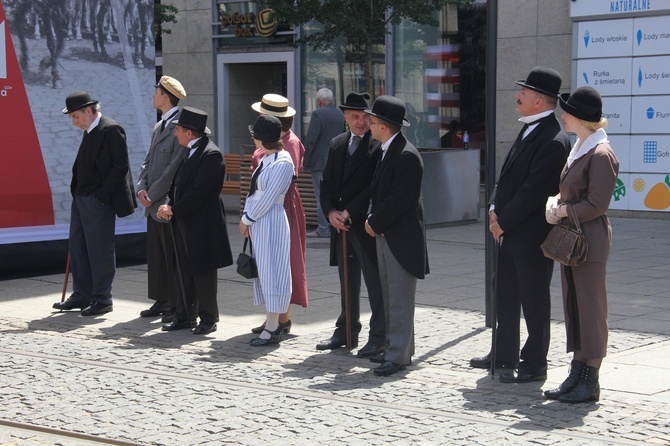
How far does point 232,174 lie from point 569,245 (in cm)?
1458

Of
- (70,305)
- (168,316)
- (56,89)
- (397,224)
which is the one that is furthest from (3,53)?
(397,224)

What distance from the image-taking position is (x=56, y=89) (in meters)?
12.2

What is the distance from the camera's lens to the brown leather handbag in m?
6.64

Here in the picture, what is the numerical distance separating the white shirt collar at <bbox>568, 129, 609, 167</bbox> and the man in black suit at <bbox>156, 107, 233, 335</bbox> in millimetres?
3227

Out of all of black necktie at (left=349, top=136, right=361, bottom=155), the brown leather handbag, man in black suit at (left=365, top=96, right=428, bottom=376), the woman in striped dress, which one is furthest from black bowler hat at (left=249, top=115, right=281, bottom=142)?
the brown leather handbag

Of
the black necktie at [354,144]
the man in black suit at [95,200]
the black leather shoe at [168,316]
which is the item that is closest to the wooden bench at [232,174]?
the man in black suit at [95,200]

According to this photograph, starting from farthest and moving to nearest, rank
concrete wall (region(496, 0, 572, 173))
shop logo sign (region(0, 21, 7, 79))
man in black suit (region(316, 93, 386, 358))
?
concrete wall (region(496, 0, 572, 173))
shop logo sign (region(0, 21, 7, 79))
man in black suit (region(316, 93, 386, 358))

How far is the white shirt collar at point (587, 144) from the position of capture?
22.1 ft

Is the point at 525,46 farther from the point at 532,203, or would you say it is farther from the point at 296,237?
the point at 532,203

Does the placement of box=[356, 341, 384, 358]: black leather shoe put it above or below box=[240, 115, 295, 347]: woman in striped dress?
below

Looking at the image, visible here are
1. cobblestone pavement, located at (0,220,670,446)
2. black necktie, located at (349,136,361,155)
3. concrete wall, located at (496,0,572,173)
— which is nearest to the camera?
cobblestone pavement, located at (0,220,670,446)

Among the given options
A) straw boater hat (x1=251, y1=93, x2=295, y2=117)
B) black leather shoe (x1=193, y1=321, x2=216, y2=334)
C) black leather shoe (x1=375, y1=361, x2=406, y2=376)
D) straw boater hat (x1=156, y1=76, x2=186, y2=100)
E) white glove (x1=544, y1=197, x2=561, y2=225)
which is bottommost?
black leather shoe (x1=193, y1=321, x2=216, y2=334)

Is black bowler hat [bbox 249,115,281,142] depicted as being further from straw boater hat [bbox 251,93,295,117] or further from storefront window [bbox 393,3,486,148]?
storefront window [bbox 393,3,486,148]

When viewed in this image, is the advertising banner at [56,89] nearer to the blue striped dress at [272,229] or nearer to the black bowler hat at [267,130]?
the blue striped dress at [272,229]
